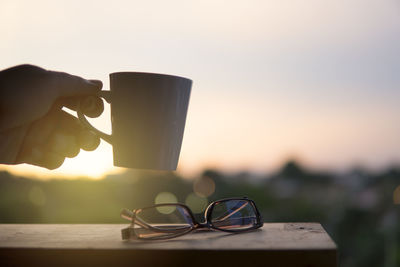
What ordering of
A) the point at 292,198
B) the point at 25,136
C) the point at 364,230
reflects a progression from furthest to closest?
the point at 292,198 < the point at 364,230 < the point at 25,136

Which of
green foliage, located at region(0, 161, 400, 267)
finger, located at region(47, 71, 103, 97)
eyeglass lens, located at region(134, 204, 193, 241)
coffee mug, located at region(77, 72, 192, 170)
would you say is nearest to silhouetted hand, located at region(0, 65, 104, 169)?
finger, located at region(47, 71, 103, 97)

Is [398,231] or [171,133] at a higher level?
[171,133]

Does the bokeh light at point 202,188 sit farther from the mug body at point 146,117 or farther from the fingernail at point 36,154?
the mug body at point 146,117

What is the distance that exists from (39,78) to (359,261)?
1779 centimetres

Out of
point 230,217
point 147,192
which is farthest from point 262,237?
point 147,192

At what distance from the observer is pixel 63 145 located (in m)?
1.20

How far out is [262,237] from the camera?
886 millimetres

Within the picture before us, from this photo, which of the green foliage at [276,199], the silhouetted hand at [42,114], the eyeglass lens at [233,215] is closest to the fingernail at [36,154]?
the silhouetted hand at [42,114]

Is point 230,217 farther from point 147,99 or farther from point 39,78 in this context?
point 39,78

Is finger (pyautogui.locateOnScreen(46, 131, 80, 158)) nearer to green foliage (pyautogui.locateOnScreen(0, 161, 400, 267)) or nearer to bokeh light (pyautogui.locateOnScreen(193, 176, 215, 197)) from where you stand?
green foliage (pyautogui.locateOnScreen(0, 161, 400, 267))

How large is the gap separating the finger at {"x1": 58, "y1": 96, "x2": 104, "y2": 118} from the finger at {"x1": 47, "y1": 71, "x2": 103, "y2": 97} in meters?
0.02

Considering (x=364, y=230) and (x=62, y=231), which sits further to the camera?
(x=364, y=230)

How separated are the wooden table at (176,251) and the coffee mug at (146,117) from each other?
0.55 feet

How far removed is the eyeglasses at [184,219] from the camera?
0.90m
